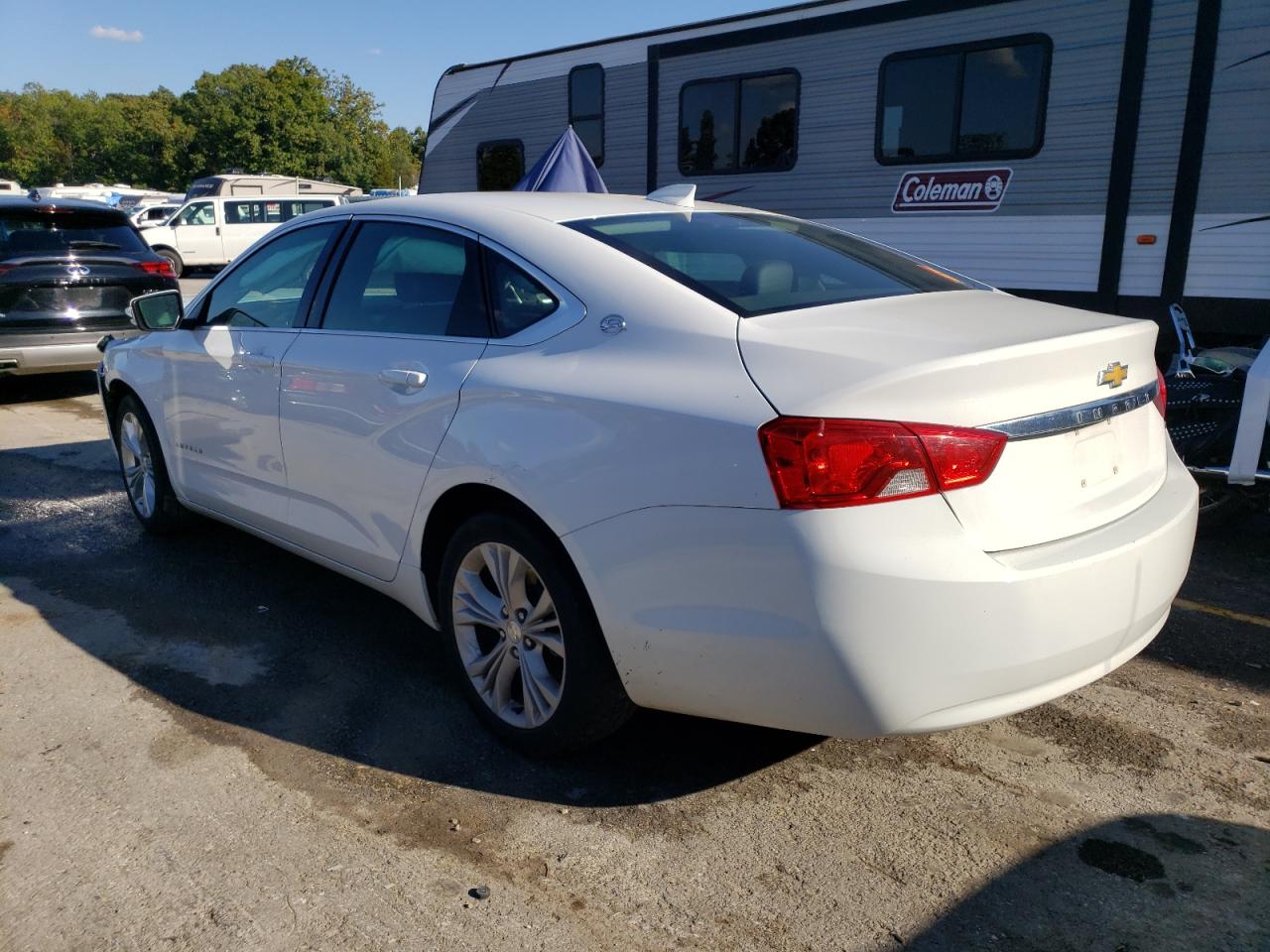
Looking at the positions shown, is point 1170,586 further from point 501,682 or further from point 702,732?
point 501,682

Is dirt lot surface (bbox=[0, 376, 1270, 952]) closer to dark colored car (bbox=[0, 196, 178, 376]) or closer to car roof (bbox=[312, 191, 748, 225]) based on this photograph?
car roof (bbox=[312, 191, 748, 225])

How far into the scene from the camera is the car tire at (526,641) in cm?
277

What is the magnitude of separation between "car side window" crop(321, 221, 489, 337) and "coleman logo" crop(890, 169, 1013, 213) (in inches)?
213

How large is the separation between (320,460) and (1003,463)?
230 centimetres

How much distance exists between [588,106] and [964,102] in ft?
12.9

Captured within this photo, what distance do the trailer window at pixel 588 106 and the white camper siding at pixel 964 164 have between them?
3.09 feet

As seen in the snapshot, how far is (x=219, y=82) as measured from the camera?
72.9 metres

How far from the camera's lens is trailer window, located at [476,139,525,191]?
11.1 meters

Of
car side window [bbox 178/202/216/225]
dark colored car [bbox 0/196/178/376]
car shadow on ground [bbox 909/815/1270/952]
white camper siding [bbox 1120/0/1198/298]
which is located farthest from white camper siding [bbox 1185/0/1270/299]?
car side window [bbox 178/202/216/225]

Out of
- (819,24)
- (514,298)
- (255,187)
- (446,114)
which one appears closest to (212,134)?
(255,187)

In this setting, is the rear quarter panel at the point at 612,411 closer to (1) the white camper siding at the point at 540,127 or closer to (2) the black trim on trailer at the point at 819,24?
(2) the black trim on trailer at the point at 819,24

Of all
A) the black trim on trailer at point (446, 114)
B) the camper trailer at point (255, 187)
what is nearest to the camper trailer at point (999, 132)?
the black trim on trailer at point (446, 114)

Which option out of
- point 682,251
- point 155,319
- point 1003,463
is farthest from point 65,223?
point 1003,463

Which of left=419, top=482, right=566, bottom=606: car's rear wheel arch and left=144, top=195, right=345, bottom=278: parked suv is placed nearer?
left=419, top=482, right=566, bottom=606: car's rear wheel arch
